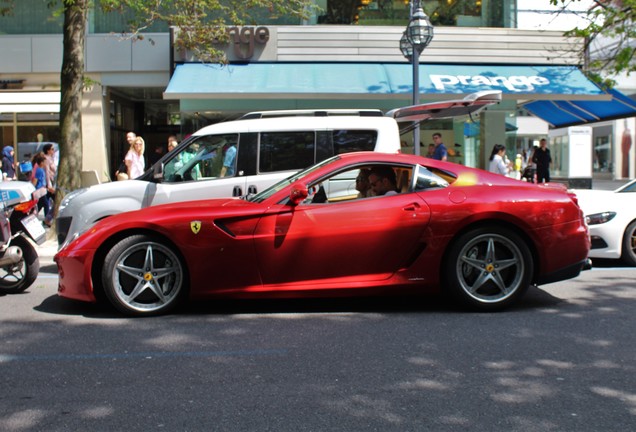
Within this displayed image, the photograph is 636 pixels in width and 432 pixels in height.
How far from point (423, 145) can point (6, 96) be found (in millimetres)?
11559

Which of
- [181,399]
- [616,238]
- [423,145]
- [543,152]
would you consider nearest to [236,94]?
[423,145]

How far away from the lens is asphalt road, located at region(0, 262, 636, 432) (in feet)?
12.3

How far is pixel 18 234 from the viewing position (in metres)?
7.21

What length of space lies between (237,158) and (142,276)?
119 inches

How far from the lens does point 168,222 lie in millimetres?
5965

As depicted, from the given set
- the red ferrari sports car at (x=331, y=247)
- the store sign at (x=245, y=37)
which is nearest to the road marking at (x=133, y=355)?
the red ferrari sports car at (x=331, y=247)

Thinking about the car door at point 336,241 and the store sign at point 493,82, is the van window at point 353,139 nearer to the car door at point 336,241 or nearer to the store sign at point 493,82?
the car door at point 336,241

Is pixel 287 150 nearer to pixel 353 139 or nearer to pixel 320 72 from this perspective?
pixel 353 139

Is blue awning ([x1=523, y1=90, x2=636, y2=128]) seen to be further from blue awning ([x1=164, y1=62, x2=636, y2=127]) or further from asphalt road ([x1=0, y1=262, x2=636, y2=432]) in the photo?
asphalt road ([x1=0, y1=262, x2=636, y2=432])

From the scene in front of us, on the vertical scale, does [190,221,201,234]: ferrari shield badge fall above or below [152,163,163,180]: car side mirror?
below

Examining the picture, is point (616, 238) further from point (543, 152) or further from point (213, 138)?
point (543, 152)

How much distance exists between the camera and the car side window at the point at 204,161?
28.5 ft

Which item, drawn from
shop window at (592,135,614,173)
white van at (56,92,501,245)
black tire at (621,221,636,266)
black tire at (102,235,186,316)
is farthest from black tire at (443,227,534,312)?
shop window at (592,135,614,173)

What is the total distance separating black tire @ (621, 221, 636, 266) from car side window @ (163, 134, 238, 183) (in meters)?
5.05
